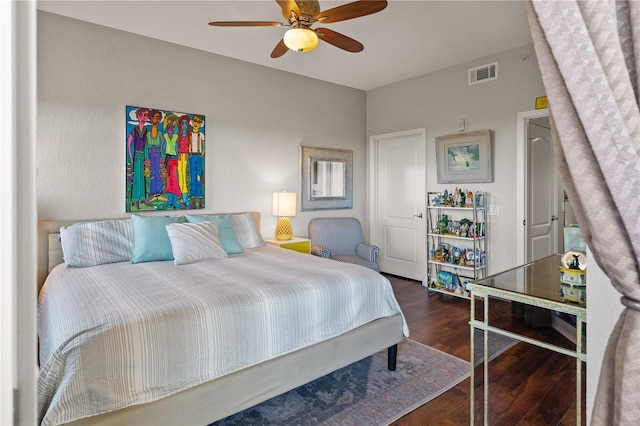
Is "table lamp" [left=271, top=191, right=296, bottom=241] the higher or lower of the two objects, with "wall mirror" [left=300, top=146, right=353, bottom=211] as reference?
lower

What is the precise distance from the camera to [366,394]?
2.25 metres

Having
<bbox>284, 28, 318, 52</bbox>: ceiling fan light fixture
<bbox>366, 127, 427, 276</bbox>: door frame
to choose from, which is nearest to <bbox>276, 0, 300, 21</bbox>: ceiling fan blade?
<bbox>284, 28, 318, 52</bbox>: ceiling fan light fixture

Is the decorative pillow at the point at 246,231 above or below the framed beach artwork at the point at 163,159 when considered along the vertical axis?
below

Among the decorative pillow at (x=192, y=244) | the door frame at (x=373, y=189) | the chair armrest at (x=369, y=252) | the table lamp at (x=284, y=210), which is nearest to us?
the decorative pillow at (x=192, y=244)

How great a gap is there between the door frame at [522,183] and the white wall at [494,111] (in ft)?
0.16

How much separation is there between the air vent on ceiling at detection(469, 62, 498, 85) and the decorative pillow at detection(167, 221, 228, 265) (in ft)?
11.1

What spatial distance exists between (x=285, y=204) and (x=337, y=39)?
2.05 metres

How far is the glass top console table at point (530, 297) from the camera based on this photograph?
1.36m

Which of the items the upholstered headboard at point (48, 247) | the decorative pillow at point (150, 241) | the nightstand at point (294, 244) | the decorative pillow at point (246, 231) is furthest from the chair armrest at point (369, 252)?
the upholstered headboard at point (48, 247)

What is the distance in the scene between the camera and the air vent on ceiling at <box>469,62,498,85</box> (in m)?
4.07

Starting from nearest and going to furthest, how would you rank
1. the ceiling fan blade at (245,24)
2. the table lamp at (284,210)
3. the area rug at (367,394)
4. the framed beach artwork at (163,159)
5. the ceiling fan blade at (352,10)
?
the area rug at (367,394)
the ceiling fan blade at (352,10)
the ceiling fan blade at (245,24)
the framed beach artwork at (163,159)
the table lamp at (284,210)

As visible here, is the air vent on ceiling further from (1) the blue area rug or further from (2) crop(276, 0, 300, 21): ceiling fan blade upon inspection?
(1) the blue area rug

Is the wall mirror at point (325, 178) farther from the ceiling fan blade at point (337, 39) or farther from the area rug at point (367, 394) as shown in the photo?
the area rug at point (367, 394)

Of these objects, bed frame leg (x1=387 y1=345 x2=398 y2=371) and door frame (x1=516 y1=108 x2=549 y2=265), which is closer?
bed frame leg (x1=387 y1=345 x2=398 y2=371)
